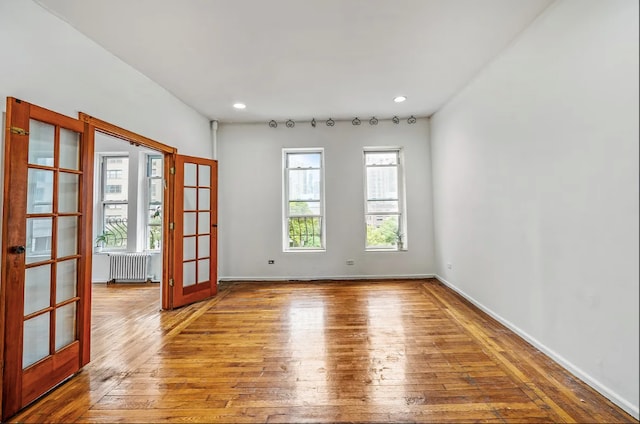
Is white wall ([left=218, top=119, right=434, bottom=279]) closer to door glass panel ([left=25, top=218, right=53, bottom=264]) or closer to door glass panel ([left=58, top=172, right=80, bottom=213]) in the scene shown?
door glass panel ([left=58, top=172, right=80, bottom=213])

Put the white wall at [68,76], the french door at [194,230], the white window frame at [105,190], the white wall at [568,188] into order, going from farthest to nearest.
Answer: the white window frame at [105,190] → the french door at [194,230] → the white wall at [68,76] → the white wall at [568,188]

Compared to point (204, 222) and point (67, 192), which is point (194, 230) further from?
point (67, 192)

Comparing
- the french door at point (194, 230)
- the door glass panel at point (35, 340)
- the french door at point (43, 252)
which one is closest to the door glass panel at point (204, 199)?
the french door at point (194, 230)

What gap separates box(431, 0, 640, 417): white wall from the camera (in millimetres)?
1759

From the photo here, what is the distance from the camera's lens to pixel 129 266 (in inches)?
209

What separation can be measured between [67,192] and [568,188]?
12.8ft

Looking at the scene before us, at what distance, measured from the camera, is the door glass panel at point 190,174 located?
407cm

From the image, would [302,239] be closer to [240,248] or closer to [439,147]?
[240,248]

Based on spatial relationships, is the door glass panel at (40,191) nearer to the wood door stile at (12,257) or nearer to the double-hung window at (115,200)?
the wood door stile at (12,257)

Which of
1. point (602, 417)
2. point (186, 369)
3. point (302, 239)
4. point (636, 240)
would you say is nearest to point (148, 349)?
point (186, 369)

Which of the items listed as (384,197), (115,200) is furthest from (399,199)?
(115,200)

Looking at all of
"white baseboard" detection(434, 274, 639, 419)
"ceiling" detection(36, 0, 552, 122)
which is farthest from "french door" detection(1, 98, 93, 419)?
"white baseboard" detection(434, 274, 639, 419)

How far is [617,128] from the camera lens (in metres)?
1.79

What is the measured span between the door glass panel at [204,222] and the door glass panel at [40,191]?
2205mm
